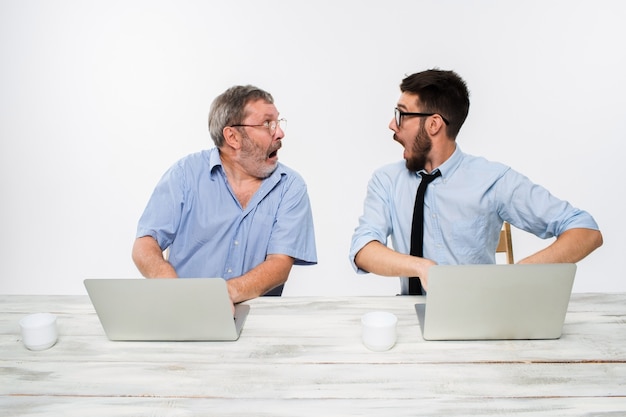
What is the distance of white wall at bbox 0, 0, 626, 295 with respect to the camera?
2.09 meters

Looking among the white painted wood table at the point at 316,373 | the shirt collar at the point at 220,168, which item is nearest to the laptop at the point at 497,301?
the white painted wood table at the point at 316,373

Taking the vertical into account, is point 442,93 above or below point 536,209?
above

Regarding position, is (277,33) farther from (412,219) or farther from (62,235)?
(62,235)

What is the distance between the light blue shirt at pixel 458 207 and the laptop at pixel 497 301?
693 mm

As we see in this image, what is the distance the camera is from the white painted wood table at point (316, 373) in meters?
0.90

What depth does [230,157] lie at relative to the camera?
2.05 m

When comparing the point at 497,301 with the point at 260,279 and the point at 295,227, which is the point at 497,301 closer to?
the point at 260,279

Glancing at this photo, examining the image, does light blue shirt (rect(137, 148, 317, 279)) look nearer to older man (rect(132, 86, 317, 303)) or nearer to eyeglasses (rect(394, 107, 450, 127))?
older man (rect(132, 86, 317, 303))

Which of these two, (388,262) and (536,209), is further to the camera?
(536,209)

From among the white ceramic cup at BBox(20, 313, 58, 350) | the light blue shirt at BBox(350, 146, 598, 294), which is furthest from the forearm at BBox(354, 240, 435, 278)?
the white ceramic cup at BBox(20, 313, 58, 350)

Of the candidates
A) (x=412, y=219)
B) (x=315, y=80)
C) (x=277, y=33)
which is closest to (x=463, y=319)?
(x=412, y=219)

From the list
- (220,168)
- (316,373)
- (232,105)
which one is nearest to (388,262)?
(316,373)

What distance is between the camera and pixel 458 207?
1865 mm

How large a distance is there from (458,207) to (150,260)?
3.62ft
